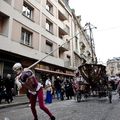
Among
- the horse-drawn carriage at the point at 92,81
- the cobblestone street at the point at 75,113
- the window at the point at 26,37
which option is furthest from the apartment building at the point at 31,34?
the cobblestone street at the point at 75,113

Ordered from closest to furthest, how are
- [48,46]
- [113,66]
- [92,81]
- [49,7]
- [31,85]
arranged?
[31,85] → [92,81] → [48,46] → [49,7] → [113,66]

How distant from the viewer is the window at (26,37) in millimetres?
24188

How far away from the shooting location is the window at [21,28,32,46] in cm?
2419

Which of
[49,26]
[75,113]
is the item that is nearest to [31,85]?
[75,113]

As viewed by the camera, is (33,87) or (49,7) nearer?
(33,87)

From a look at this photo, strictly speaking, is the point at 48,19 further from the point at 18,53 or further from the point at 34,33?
the point at 18,53

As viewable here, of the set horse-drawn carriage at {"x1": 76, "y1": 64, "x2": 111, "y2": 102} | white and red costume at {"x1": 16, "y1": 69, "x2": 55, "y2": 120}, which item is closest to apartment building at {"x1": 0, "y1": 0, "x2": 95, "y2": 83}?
horse-drawn carriage at {"x1": 76, "y1": 64, "x2": 111, "y2": 102}

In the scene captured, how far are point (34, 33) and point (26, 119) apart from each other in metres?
19.2

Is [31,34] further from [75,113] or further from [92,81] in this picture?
[75,113]

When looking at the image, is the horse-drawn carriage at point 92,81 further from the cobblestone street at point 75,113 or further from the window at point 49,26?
the window at point 49,26

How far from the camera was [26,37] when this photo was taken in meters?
25.0

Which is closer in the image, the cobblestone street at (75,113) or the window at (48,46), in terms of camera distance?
the cobblestone street at (75,113)

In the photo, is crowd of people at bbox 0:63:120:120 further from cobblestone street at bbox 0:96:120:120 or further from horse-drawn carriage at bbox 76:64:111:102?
cobblestone street at bbox 0:96:120:120

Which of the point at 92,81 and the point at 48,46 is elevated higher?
the point at 48,46
